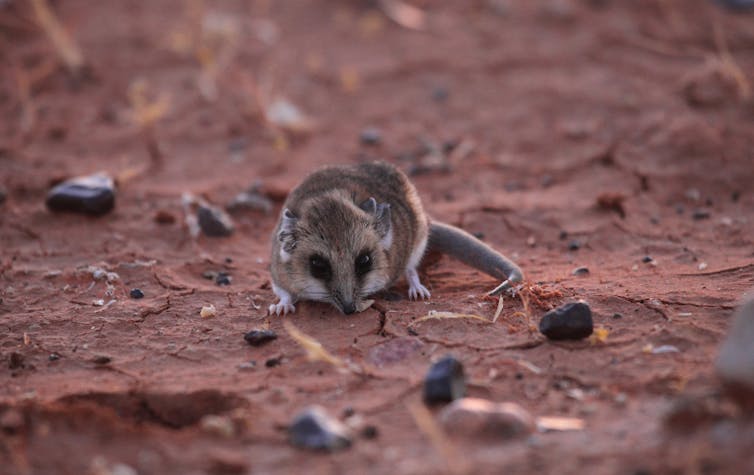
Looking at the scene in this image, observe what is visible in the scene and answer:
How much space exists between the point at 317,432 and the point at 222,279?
7.90 feet

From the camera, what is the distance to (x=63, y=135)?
316 inches

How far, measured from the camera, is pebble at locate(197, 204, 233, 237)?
6.44 metres

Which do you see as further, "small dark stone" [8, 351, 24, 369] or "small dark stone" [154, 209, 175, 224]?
"small dark stone" [154, 209, 175, 224]

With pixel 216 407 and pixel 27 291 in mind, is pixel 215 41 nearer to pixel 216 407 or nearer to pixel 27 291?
pixel 27 291

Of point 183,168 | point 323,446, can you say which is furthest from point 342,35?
point 323,446

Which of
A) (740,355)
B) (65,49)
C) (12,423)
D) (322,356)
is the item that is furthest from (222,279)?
(65,49)

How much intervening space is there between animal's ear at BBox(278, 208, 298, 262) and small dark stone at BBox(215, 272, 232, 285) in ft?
2.51

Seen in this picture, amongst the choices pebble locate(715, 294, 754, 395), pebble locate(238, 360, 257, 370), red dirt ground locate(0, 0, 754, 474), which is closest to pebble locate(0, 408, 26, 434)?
red dirt ground locate(0, 0, 754, 474)

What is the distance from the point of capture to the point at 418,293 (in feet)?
17.8

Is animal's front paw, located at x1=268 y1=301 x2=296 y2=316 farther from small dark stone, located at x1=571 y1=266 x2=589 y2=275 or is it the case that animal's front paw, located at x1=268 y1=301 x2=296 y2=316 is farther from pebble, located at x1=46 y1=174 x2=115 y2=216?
pebble, located at x1=46 y1=174 x2=115 y2=216

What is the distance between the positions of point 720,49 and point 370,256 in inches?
224

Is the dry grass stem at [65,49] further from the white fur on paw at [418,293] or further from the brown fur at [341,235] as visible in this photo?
the white fur on paw at [418,293]

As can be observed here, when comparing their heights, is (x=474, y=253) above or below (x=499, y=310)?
above

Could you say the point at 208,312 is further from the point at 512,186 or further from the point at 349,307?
the point at 512,186
